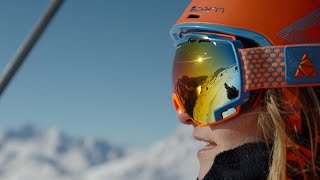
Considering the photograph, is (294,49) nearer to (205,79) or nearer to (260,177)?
(205,79)

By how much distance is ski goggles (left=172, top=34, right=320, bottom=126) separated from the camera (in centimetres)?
290

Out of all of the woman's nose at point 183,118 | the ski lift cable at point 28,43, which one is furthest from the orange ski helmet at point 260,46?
the ski lift cable at point 28,43

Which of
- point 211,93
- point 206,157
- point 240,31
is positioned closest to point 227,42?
point 240,31

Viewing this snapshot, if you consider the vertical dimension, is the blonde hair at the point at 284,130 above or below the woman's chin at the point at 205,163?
above

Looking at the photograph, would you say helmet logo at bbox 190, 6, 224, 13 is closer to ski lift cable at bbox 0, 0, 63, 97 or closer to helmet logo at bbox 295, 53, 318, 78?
helmet logo at bbox 295, 53, 318, 78

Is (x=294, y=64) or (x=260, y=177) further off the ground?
(x=294, y=64)

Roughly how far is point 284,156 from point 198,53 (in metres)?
0.74

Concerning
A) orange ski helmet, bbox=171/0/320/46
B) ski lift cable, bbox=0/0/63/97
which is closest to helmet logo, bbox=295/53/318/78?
Result: orange ski helmet, bbox=171/0/320/46

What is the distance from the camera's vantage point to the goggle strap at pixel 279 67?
Answer: 289 cm

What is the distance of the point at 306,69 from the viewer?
2.91 m

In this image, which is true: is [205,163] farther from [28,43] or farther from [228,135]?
[28,43]

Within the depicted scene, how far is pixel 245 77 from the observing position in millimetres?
2912

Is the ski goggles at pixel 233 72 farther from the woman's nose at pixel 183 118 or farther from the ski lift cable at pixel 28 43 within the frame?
the ski lift cable at pixel 28 43

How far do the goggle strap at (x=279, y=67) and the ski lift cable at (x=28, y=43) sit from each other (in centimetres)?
98
